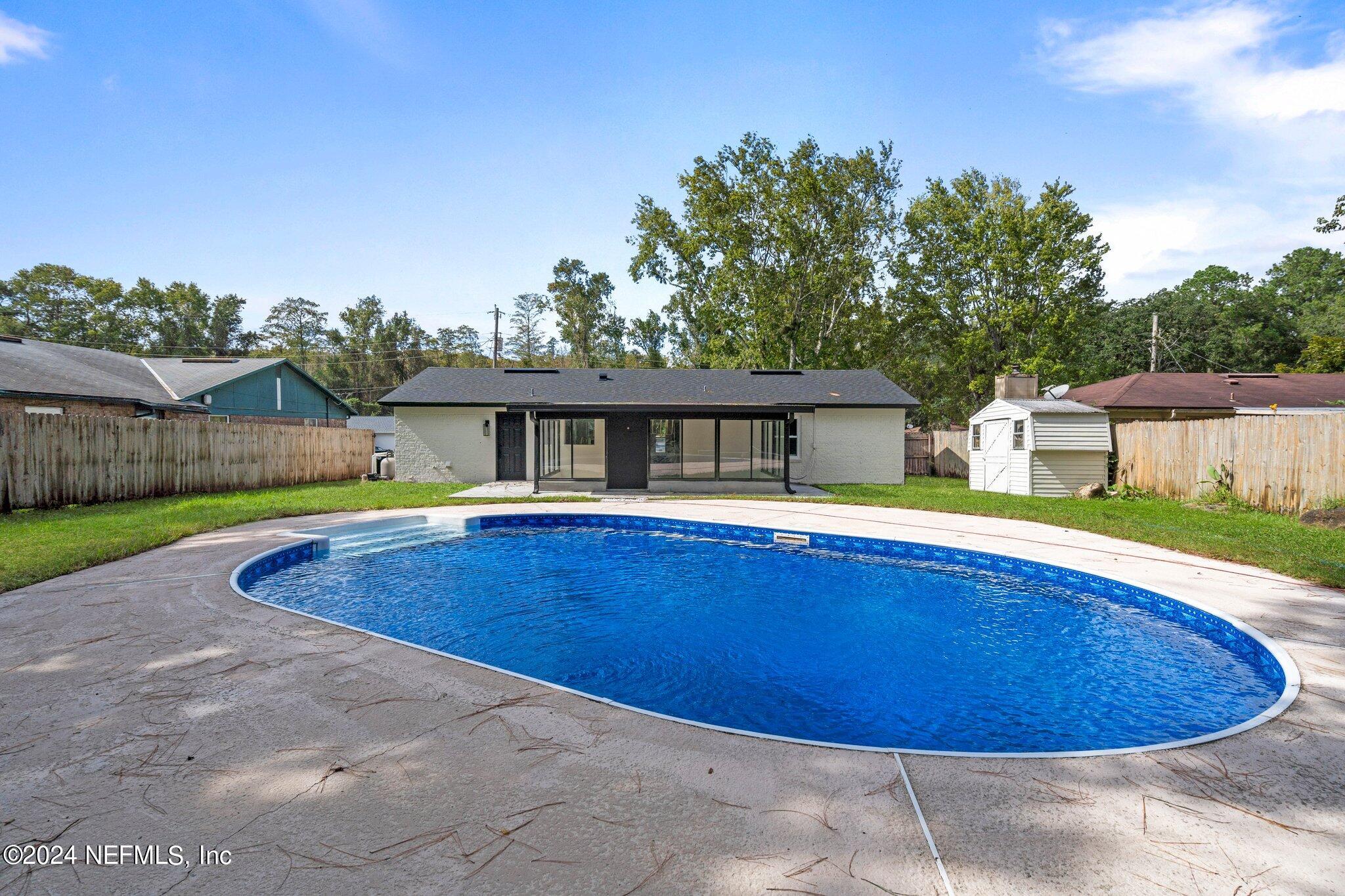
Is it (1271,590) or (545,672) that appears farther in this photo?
(1271,590)

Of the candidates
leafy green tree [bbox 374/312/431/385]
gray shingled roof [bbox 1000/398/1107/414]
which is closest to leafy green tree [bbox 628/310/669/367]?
leafy green tree [bbox 374/312/431/385]

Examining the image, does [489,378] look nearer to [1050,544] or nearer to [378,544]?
[378,544]

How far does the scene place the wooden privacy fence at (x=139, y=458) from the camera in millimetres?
9875

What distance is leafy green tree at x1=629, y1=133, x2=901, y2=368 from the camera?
25344 millimetres

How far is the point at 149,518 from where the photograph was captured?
9336 mm

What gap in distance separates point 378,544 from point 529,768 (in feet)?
25.1

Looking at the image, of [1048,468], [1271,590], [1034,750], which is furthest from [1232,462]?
[1034,750]

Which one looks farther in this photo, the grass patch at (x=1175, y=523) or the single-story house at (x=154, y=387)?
the single-story house at (x=154, y=387)

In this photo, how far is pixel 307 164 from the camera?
14844 mm

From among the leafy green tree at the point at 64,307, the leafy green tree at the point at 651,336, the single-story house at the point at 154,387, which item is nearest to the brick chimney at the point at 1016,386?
the single-story house at the point at 154,387

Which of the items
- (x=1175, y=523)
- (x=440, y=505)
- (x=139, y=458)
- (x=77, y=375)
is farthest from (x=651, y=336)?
(x=1175, y=523)

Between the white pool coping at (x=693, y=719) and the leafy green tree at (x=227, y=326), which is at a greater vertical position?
the leafy green tree at (x=227, y=326)

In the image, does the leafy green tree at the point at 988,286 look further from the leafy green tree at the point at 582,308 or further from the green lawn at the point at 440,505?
the leafy green tree at the point at 582,308

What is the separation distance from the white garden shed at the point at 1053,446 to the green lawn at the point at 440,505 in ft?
2.75
